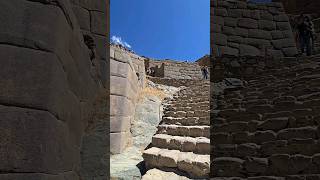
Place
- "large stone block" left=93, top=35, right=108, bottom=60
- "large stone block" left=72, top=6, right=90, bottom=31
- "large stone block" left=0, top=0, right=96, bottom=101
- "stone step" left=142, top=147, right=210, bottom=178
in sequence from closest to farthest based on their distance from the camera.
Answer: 1. "large stone block" left=0, top=0, right=96, bottom=101
2. "large stone block" left=72, top=6, right=90, bottom=31
3. "large stone block" left=93, top=35, right=108, bottom=60
4. "stone step" left=142, top=147, right=210, bottom=178

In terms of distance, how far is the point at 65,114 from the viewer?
2609 millimetres

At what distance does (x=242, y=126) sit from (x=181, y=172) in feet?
5.89

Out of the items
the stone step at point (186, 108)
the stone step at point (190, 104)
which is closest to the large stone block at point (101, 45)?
the stone step at point (186, 108)

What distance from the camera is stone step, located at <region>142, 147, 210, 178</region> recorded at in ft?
20.2

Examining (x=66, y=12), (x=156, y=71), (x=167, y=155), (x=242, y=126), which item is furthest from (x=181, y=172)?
(x=156, y=71)

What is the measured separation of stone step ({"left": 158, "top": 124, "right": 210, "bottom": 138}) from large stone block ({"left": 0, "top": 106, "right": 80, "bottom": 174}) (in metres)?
5.82

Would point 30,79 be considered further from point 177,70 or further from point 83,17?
point 177,70

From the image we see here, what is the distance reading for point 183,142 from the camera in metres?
7.41

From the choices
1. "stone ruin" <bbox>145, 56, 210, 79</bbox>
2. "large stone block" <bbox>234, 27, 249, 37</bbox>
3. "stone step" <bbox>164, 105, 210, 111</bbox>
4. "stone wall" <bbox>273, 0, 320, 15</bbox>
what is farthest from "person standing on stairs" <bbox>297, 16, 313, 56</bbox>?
"stone ruin" <bbox>145, 56, 210, 79</bbox>

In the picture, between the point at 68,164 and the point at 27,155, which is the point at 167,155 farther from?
the point at 27,155

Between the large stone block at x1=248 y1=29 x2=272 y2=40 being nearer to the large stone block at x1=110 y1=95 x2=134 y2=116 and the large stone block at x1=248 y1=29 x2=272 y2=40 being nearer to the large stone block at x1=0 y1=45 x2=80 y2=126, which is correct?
the large stone block at x1=110 y1=95 x2=134 y2=116

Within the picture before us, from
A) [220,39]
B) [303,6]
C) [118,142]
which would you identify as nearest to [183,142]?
[118,142]

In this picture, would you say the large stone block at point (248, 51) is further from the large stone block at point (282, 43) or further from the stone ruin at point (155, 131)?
the stone ruin at point (155, 131)

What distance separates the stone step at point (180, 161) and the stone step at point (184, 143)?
20 cm
